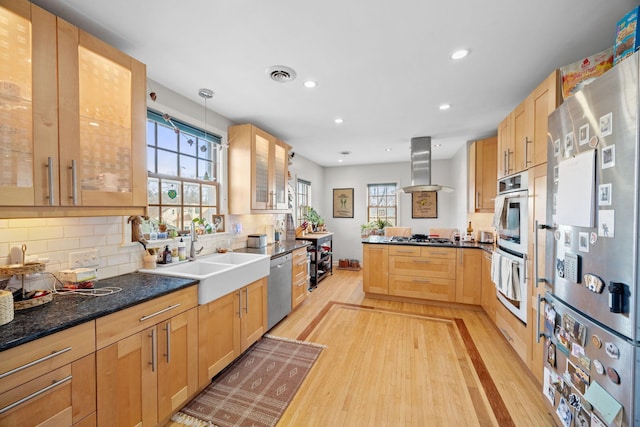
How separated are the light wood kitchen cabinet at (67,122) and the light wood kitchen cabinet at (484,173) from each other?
4002 millimetres

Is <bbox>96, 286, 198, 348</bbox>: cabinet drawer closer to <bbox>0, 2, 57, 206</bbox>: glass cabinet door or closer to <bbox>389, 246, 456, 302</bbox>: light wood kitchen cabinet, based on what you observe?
<bbox>0, 2, 57, 206</bbox>: glass cabinet door

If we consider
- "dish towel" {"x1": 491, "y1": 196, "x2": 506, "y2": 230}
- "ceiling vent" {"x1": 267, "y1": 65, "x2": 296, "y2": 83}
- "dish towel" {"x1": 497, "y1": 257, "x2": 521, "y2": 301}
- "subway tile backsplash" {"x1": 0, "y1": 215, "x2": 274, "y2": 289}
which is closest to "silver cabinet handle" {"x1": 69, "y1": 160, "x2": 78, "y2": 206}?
"subway tile backsplash" {"x1": 0, "y1": 215, "x2": 274, "y2": 289}

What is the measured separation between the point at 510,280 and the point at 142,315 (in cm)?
287

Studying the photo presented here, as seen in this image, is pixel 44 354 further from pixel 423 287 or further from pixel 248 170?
pixel 423 287

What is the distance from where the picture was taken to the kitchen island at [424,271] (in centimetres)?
350

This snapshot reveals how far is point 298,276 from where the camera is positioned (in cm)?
349

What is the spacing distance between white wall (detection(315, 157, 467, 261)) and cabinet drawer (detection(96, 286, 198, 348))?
4929 mm

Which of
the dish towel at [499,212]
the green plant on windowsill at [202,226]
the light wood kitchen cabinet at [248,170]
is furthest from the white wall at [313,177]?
the dish towel at [499,212]

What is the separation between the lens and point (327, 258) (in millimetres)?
5543

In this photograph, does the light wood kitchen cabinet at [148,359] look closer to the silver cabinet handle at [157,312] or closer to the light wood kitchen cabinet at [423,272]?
the silver cabinet handle at [157,312]

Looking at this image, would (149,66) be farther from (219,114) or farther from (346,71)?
(346,71)

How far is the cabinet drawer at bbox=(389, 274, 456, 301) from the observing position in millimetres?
3604

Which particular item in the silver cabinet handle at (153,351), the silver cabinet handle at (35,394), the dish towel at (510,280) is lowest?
the silver cabinet handle at (153,351)

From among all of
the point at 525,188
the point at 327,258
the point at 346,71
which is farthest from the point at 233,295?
the point at 327,258
